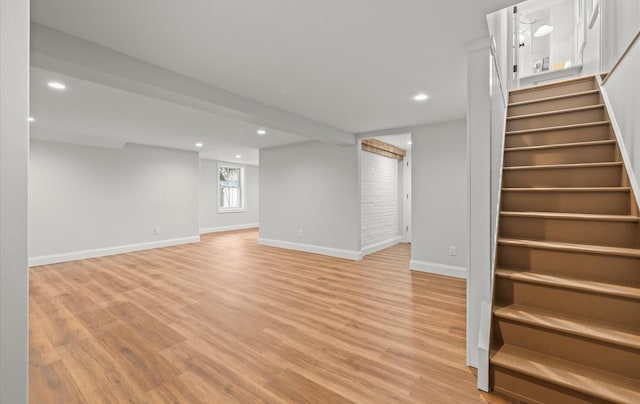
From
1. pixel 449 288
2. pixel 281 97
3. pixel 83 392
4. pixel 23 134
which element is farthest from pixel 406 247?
pixel 23 134

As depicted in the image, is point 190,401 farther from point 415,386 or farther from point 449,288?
point 449,288

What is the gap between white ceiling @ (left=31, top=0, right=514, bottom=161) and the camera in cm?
167

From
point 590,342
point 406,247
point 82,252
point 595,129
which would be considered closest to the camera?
point 590,342

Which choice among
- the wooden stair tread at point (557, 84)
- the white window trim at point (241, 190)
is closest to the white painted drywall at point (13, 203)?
the wooden stair tread at point (557, 84)

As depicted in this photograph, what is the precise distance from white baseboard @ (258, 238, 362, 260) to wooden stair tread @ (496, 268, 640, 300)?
338cm

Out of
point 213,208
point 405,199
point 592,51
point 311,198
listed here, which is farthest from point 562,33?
point 213,208

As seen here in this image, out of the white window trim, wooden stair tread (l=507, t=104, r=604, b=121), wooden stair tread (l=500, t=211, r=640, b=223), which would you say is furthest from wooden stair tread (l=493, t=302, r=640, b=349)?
the white window trim

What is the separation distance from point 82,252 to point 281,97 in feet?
17.3

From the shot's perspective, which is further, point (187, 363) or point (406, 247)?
point (406, 247)

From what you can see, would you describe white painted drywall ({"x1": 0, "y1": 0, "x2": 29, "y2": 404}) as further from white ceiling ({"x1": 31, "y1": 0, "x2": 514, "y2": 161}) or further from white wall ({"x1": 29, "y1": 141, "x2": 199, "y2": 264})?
white wall ({"x1": 29, "y1": 141, "x2": 199, "y2": 264})

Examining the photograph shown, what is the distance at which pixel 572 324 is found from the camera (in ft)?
5.29

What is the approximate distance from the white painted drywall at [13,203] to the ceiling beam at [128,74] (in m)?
1.46

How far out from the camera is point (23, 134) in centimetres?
78

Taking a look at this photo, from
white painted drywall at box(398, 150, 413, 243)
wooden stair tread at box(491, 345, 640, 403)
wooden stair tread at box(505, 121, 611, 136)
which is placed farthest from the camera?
white painted drywall at box(398, 150, 413, 243)
